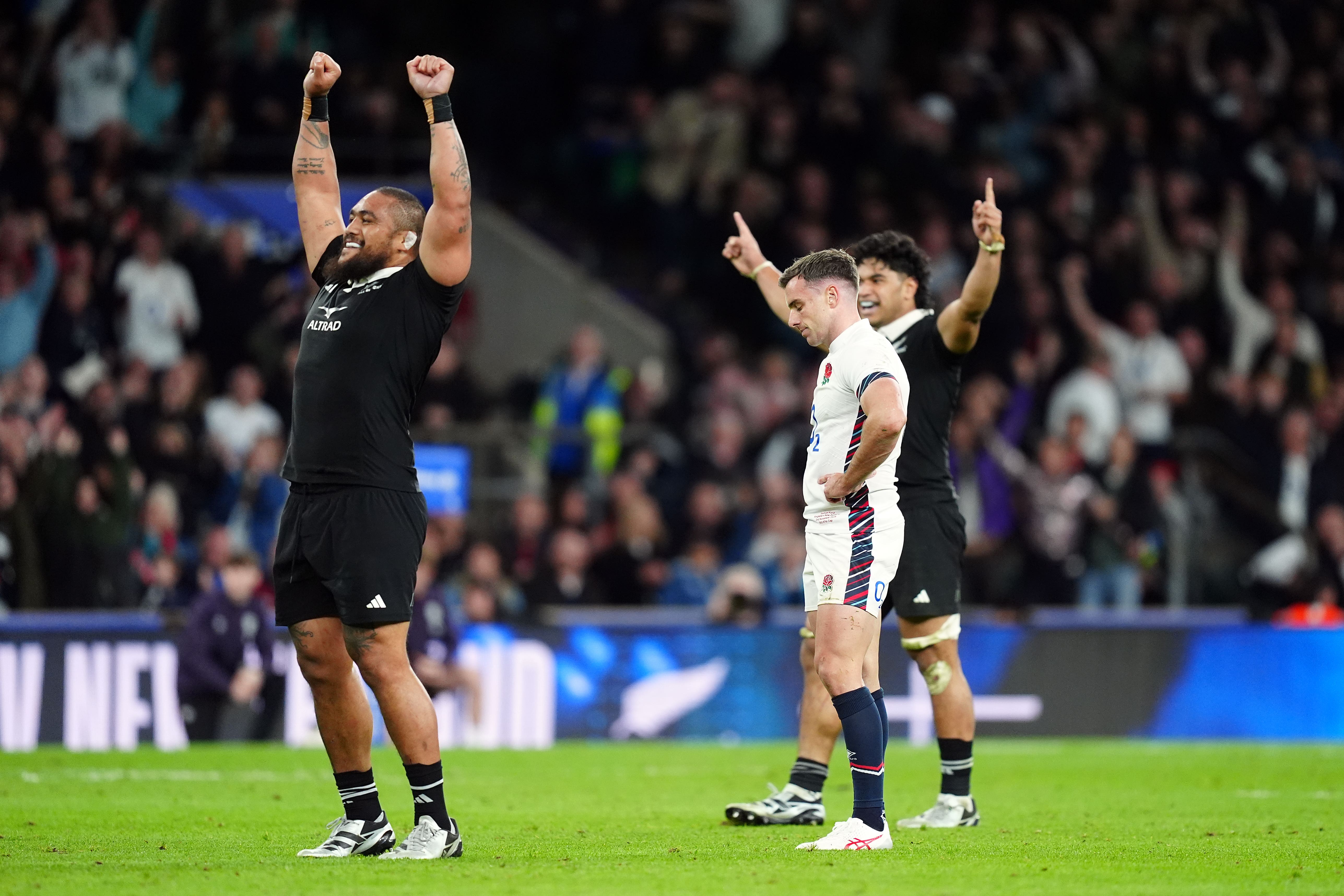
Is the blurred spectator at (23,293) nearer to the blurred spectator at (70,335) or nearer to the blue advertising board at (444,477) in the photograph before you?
the blurred spectator at (70,335)

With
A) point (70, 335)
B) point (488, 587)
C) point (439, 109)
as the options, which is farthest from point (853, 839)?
point (70, 335)

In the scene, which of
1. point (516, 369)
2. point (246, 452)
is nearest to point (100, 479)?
point (246, 452)

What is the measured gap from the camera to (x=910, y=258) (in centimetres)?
911

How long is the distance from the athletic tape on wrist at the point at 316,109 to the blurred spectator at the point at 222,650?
6.90 m

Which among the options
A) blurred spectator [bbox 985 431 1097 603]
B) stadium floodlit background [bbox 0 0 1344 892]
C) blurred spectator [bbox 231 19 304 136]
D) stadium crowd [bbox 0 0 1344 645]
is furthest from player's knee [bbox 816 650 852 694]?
blurred spectator [bbox 231 19 304 136]

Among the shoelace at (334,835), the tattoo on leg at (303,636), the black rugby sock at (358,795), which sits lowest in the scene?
the shoelace at (334,835)

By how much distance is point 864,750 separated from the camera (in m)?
7.43

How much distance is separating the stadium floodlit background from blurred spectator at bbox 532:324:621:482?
4 centimetres

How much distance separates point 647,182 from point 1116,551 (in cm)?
716

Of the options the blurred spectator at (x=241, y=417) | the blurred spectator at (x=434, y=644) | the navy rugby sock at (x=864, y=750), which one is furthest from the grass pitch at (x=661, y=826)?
the blurred spectator at (x=241, y=417)

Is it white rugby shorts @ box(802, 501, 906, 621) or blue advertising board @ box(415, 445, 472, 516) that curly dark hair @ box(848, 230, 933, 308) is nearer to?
white rugby shorts @ box(802, 501, 906, 621)

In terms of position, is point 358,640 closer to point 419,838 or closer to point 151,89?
point 419,838

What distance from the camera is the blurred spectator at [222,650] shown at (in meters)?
14.2

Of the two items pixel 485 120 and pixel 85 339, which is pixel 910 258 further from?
pixel 485 120
